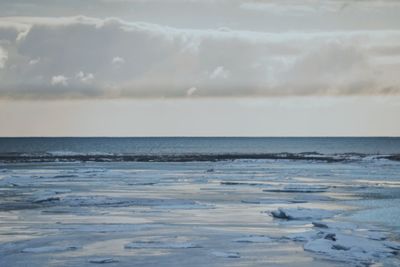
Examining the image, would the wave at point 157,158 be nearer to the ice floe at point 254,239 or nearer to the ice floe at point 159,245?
the ice floe at point 254,239

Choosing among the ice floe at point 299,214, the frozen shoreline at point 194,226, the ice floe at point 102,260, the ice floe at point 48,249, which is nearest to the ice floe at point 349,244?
the frozen shoreline at point 194,226

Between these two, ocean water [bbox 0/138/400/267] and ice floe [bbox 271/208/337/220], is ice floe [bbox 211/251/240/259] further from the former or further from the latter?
ice floe [bbox 271/208/337/220]

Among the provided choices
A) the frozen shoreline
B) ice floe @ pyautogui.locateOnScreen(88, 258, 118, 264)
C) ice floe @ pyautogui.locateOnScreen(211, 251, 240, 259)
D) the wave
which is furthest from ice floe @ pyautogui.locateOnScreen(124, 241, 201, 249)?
the wave

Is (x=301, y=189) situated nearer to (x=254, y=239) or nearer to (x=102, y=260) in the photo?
(x=254, y=239)

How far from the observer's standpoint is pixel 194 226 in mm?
23312

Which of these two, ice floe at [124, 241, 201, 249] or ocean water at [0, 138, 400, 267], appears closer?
ocean water at [0, 138, 400, 267]

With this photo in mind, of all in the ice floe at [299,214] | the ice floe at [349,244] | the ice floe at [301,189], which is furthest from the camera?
the ice floe at [301,189]

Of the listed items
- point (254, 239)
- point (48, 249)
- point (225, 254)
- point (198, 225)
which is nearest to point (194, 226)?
point (198, 225)

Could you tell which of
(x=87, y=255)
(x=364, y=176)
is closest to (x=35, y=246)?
(x=87, y=255)

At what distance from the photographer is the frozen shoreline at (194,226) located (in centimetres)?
1767

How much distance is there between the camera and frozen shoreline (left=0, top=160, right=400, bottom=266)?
58.0 ft

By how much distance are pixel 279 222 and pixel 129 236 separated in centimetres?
601

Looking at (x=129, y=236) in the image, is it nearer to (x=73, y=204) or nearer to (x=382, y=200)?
(x=73, y=204)

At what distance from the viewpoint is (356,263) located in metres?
16.9
